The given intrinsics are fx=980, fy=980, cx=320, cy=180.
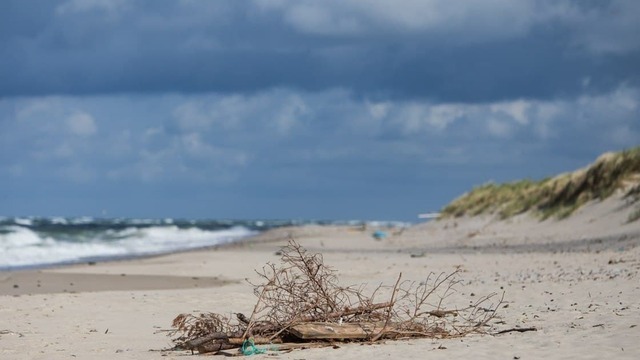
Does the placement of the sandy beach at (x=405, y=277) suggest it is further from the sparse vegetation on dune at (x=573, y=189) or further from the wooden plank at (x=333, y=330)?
the sparse vegetation on dune at (x=573, y=189)

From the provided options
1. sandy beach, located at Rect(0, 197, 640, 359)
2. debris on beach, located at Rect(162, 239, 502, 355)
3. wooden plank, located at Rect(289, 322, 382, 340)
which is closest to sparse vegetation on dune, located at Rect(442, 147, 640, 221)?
sandy beach, located at Rect(0, 197, 640, 359)

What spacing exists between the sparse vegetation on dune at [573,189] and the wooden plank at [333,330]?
63.6 feet

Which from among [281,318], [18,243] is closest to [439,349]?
[281,318]

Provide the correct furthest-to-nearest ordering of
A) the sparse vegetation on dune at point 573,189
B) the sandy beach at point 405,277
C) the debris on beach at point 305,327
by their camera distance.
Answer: the sparse vegetation on dune at point 573,189 < the debris on beach at point 305,327 < the sandy beach at point 405,277

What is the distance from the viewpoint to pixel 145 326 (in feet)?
44.3

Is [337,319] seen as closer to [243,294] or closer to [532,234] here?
[243,294]

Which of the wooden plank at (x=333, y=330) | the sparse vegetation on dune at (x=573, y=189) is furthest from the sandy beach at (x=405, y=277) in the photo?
the sparse vegetation on dune at (x=573, y=189)

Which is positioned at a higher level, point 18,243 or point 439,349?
point 18,243

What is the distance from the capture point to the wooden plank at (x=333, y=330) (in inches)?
413

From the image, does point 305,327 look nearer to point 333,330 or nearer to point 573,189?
point 333,330

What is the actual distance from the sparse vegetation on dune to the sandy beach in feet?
4.04

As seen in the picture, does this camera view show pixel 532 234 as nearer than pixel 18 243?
Yes

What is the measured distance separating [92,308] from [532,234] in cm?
2160

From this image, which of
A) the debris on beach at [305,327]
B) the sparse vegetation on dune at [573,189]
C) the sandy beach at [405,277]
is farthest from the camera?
the sparse vegetation on dune at [573,189]
